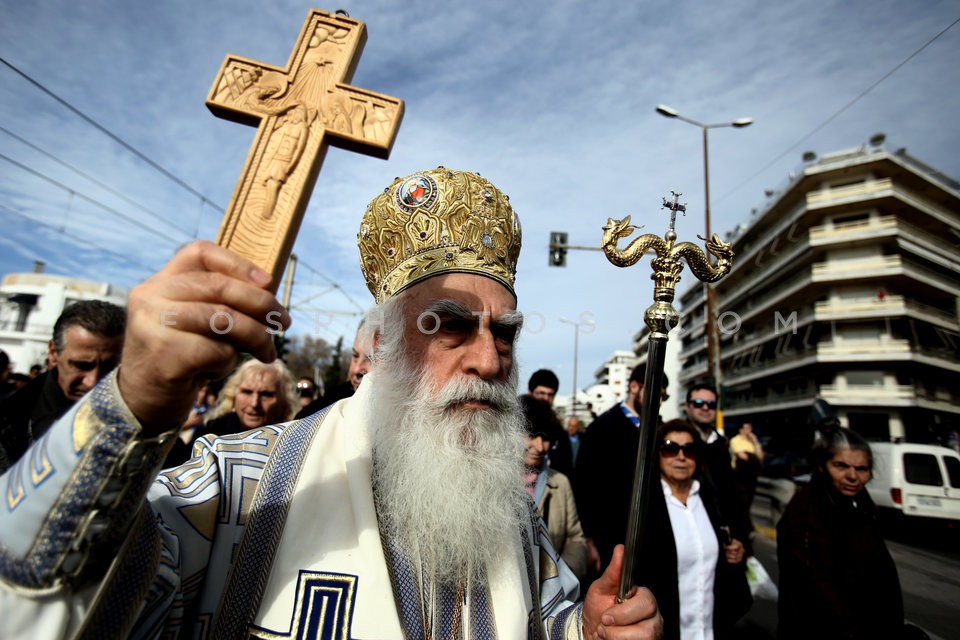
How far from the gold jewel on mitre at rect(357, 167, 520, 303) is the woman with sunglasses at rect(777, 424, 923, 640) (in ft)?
8.79

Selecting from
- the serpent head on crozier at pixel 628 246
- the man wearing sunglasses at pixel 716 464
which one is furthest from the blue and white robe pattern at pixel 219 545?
the man wearing sunglasses at pixel 716 464

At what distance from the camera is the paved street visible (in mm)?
5406

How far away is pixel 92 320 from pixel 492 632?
2515mm

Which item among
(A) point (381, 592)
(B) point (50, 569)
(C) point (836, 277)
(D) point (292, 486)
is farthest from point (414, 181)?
(C) point (836, 277)

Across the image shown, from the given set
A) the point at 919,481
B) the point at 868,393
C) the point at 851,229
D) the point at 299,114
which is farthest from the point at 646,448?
the point at 851,229

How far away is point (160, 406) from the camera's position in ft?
2.63

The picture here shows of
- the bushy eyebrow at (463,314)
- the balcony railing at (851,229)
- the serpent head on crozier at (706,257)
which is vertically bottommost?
the bushy eyebrow at (463,314)

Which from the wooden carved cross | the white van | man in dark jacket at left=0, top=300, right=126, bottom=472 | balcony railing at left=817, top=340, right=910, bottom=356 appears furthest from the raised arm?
balcony railing at left=817, top=340, right=910, bottom=356

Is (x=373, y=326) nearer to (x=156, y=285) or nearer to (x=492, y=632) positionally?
(x=492, y=632)

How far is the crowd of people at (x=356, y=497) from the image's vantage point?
0.79 metres

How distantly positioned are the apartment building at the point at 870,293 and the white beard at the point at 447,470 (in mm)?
29970

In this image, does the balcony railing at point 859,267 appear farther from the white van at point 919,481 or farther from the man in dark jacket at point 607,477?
the man in dark jacket at point 607,477

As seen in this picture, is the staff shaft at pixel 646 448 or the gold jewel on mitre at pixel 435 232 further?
the gold jewel on mitre at pixel 435 232

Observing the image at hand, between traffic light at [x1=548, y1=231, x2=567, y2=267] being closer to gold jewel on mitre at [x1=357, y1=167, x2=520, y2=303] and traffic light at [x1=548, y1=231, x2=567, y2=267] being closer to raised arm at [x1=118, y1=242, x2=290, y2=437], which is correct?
gold jewel on mitre at [x1=357, y1=167, x2=520, y2=303]
